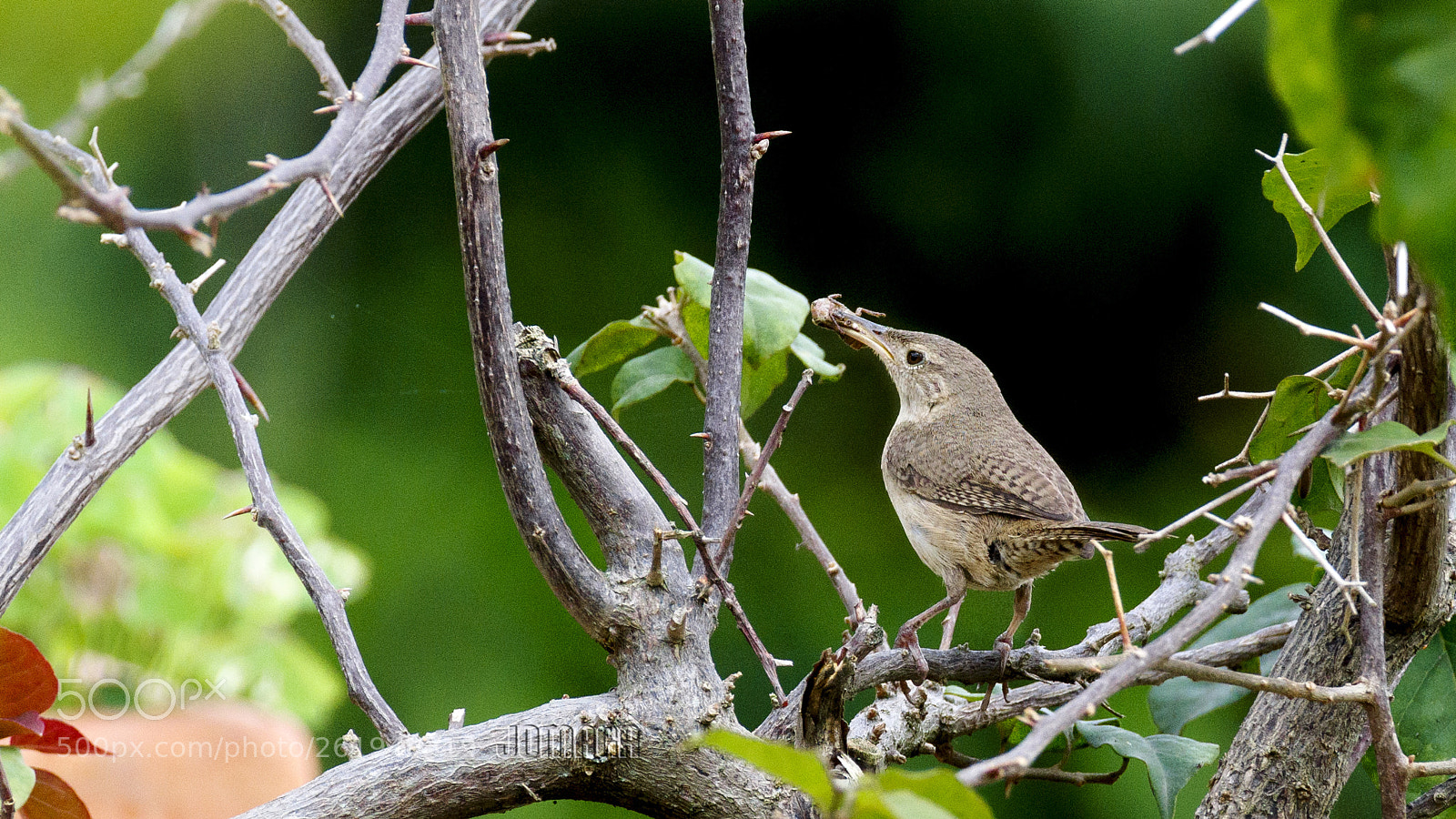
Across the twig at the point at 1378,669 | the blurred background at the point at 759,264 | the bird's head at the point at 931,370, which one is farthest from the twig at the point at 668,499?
the blurred background at the point at 759,264

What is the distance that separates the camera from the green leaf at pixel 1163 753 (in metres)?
0.79

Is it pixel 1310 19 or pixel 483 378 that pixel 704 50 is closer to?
pixel 483 378

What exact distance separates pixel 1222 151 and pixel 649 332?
178 centimetres

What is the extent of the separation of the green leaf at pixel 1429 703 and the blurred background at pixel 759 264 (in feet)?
4.74

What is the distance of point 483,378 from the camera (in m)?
0.71

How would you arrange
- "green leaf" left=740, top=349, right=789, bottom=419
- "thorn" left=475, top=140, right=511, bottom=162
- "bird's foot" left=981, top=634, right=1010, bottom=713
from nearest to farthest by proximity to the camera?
1. "thorn" left=475, top=140, right=511, bottom=162
2. "bird's foot" left=981, top=634, right=1010, bottom=713
3. "green leaf" left=740, top=349, right=789, bottom=419

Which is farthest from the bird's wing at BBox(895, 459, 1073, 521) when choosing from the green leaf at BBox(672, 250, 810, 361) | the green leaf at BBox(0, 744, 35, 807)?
the green leaf at BBox(0, 744, 35, 807)

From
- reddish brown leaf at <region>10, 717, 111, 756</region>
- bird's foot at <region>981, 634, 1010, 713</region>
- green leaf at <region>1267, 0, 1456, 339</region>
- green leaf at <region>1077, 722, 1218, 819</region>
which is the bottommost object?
green leaf at <region>1077, 722, 1218, 819</region>

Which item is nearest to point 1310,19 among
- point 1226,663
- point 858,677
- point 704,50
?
point 858,677

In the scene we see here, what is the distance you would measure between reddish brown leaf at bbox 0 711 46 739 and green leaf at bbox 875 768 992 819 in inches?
24.5

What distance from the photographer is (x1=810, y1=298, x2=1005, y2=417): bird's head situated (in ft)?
4.50

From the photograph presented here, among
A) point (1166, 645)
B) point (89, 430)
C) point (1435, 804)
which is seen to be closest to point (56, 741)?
point (89, 430)

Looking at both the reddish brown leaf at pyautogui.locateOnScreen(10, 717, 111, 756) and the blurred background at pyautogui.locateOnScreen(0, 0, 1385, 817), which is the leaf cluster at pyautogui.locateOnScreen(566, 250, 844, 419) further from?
Answer: the blurred background at pyautogui.locateOnScreen(0, 0, 1385, 817)

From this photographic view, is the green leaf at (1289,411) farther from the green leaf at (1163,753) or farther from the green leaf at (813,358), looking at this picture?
the green leaf at (813,358)
